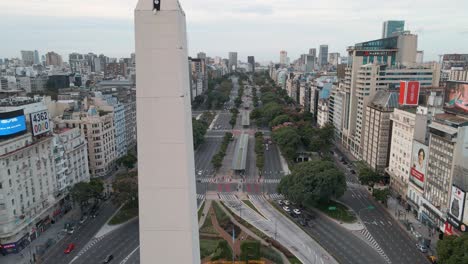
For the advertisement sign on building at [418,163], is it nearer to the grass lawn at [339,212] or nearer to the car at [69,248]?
the grass lawn at [339,212]

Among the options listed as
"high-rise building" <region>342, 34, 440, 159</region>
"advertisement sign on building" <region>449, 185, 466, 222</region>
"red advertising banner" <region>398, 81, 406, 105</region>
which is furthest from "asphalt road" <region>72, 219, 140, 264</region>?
"high-rise building" <region>342, 34, 440, 159</region>

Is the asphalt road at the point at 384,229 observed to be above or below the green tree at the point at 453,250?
below

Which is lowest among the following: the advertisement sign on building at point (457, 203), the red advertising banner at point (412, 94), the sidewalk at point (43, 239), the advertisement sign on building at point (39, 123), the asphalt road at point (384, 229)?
the sidewalk at point (43, 239)

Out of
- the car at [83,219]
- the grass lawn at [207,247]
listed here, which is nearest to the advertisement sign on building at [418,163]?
the grass lawn at [207,247]

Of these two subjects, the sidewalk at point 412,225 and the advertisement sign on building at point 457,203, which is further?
the sidewalk at point 412,225

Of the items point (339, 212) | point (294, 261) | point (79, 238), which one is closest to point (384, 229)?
point (339, 212)

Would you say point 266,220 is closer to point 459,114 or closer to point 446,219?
point 446,219
